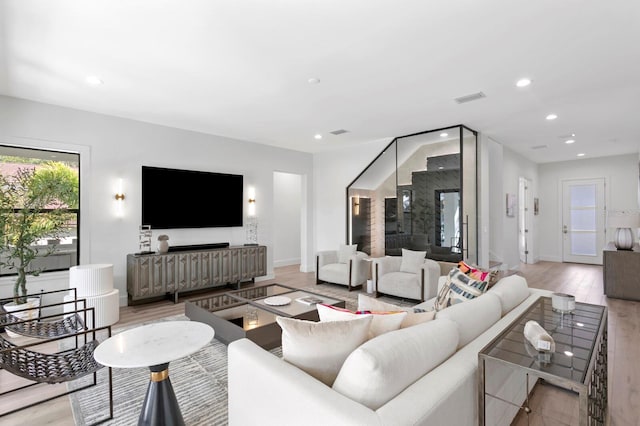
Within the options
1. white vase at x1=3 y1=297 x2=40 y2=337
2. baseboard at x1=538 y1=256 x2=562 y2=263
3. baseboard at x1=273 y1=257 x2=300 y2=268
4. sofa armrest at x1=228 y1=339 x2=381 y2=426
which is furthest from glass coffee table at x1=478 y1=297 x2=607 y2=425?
baseboard at x1=538 y1=256 x2=562 y2=263

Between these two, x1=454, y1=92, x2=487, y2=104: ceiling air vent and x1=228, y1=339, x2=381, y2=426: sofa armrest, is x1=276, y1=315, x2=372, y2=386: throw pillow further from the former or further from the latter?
x1=454, y1=92, x2=487, y2=104: ceiling air vent

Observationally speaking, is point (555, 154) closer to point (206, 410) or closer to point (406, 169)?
point (406, 169)

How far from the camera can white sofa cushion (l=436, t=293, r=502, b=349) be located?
68.4 inches

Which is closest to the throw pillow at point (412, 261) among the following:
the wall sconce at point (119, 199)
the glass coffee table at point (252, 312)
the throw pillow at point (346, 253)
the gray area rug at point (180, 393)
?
the throw pillow at point (346, 253)

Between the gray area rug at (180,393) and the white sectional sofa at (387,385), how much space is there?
78 cm

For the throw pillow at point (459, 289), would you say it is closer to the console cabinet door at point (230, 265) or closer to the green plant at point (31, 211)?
the console cabinet door at point (230, 265)

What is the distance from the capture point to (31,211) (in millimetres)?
3867

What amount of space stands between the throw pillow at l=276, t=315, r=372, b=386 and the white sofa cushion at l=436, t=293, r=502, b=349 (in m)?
0.62

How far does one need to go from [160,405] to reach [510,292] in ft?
8.06

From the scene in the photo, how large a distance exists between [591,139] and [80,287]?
27.9 ft

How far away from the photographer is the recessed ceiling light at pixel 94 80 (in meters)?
3.28

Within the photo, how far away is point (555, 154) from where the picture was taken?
764 cm

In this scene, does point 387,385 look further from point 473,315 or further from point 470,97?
point 470,97

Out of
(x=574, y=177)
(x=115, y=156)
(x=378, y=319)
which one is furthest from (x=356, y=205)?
(x=574, y=177)
